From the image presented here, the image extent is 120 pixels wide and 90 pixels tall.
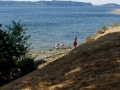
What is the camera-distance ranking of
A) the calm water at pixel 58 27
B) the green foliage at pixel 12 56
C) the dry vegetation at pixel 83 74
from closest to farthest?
the dry vegetation at pixel 83 74
the green foliage at pixel 12 56
the calm water at pixel 58 27

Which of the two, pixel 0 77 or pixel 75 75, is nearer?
pixel 75 75

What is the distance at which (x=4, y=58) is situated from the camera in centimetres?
1224

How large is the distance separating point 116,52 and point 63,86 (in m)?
2.83

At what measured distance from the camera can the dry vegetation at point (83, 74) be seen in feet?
23.1

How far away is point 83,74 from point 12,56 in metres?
5.48

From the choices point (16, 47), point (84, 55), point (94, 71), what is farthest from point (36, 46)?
point (94, 71)

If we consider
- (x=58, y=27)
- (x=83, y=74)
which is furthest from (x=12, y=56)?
(x=58, y=27)

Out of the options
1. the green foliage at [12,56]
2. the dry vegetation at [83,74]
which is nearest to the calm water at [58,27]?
the green foliage at [12,56]

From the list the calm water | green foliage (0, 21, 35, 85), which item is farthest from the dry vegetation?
the calm water

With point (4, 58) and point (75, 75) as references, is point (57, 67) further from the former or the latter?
point (4, 58)

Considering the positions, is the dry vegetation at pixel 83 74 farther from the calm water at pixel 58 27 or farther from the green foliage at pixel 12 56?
the calm water at pixel 58 27

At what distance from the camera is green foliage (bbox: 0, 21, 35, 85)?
12.0 metres

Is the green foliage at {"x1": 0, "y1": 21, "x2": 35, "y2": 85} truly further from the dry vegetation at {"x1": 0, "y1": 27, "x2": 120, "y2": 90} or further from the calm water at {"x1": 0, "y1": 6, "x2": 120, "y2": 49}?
the calm water at {"x1": 0, "y1": 6, "x2": 120, "y2": 49}

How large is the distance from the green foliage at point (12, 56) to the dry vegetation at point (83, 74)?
2.71 meters
